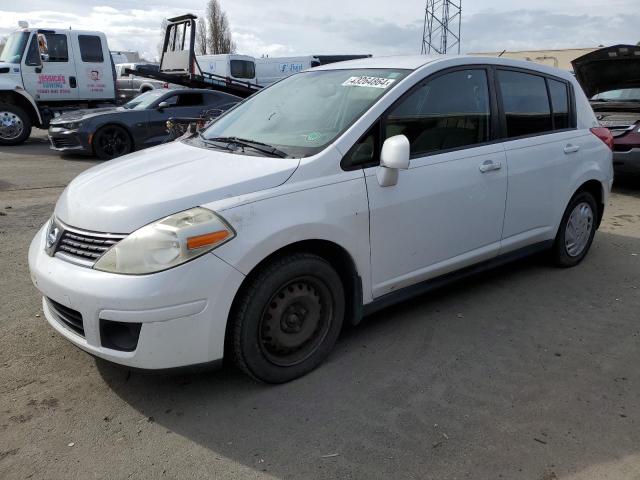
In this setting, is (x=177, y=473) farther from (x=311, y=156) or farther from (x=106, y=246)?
(x=311, y=156)

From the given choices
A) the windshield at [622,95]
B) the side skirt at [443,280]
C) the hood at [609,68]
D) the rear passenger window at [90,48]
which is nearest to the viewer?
the side skirt at [443,280]

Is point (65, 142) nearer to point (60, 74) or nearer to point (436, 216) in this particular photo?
Answer: point (60, 74)

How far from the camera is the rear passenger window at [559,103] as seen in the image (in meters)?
4.39

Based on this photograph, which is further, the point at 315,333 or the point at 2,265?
the point at 2,265

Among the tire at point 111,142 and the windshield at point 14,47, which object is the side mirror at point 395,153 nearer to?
the tire at point 111,142

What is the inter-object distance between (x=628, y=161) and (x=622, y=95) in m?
1.71

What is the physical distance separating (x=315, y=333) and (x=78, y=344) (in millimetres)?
1223

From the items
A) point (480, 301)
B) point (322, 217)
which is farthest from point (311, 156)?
point (480, 301)

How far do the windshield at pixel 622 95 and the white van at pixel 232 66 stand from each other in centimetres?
1778

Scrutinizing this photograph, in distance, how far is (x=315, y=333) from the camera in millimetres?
3064

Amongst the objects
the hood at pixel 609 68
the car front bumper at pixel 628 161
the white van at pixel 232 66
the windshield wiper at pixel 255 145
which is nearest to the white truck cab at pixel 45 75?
the white van at pixel 232 66

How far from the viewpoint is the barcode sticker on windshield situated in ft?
11.0

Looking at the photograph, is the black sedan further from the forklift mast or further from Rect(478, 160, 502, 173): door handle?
Rect(478, 160, 502, 173): door handle

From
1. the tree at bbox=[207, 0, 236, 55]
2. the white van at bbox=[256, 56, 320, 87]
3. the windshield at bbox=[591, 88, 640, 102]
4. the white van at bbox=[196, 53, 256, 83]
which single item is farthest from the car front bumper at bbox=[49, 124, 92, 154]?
the tree at bbox=[207, 0, 236, 55]
